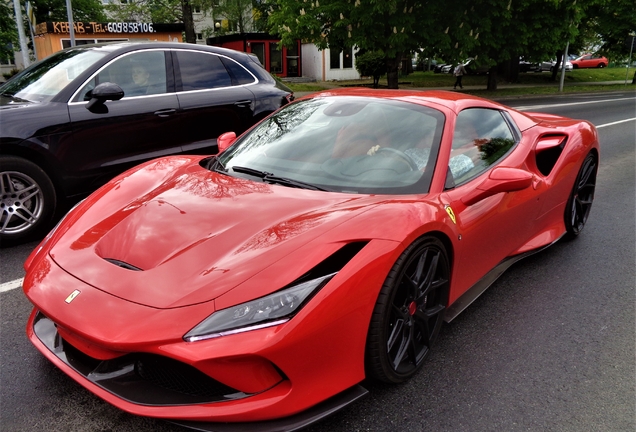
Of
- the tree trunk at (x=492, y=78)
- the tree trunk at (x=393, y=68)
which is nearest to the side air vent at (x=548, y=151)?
the tree trunk at (x=393, y=68)

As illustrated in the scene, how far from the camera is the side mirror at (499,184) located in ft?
9.45

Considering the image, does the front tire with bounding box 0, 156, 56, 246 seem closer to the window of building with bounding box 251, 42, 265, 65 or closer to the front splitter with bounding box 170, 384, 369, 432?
the front splitter with bounding box 170, 384, 369, 432

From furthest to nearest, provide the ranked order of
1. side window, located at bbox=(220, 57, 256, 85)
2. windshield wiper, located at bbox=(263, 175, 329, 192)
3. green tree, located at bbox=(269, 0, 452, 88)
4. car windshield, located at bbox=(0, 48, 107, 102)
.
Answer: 1. green tree, located at bbox=(269, 0, 452, 88)
2. side window, located at bbox=(220, 57, 256, 85)
3. car windshield, located at bbox=(0, 48, 107, 102)
4. windshield wiper, located at bbox=(263, 175, 329, 192)

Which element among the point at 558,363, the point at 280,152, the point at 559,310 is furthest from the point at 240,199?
the point at 559,310

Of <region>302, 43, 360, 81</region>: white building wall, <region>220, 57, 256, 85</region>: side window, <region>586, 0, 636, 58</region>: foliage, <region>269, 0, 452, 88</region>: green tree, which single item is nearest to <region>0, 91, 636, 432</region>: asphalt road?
<region>220, 57, 256, 85</region>: side window

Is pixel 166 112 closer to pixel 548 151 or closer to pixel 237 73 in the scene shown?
pixel 237 73

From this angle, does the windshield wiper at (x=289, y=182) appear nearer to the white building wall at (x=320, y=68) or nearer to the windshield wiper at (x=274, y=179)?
the windshield wiper at (x=274, y=179)

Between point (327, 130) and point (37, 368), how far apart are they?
2.00 m

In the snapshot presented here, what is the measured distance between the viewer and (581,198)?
459cm

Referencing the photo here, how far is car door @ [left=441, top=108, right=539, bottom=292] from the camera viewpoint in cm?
284

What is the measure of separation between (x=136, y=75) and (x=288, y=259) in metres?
3.74

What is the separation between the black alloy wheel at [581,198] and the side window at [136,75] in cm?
393

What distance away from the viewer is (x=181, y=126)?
17.0ft

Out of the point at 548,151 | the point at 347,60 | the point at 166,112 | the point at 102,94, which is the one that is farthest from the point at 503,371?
the point at 347,60
